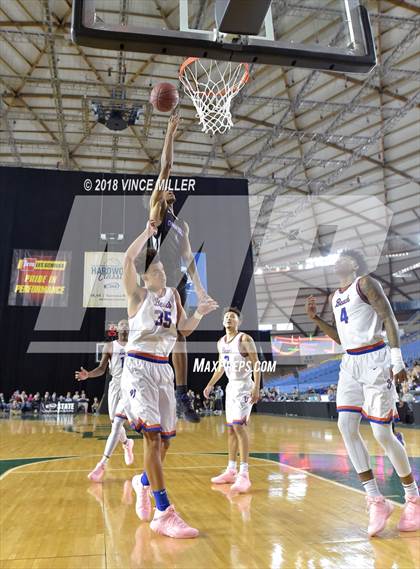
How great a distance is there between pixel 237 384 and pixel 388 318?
207cm

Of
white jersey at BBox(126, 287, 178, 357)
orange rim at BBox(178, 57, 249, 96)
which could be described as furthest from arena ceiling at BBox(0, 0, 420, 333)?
white jersey at BBox(126, 287, 178, 357)

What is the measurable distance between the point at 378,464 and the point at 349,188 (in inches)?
617

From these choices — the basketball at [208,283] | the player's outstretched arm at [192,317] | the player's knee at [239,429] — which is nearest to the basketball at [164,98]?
the basketball at [208,283]

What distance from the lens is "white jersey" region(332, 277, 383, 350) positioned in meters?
3.25

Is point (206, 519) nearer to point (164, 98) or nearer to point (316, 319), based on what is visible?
point (316, 319)

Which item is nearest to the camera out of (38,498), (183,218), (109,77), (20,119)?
(38,498)

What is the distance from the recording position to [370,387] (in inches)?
124

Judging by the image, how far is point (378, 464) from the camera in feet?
18.2

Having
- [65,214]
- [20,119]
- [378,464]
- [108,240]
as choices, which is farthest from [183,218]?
[378,464]

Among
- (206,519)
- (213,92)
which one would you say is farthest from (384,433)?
(213,92)

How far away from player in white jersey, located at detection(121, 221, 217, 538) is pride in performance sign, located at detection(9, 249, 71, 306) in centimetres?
1372

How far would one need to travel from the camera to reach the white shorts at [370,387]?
10.1ft

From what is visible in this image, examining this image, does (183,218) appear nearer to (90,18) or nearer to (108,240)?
(108,240)

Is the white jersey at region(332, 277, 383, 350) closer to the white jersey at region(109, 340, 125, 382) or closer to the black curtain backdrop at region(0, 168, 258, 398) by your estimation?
the white jersey at region(109, 340, 125, 382)
